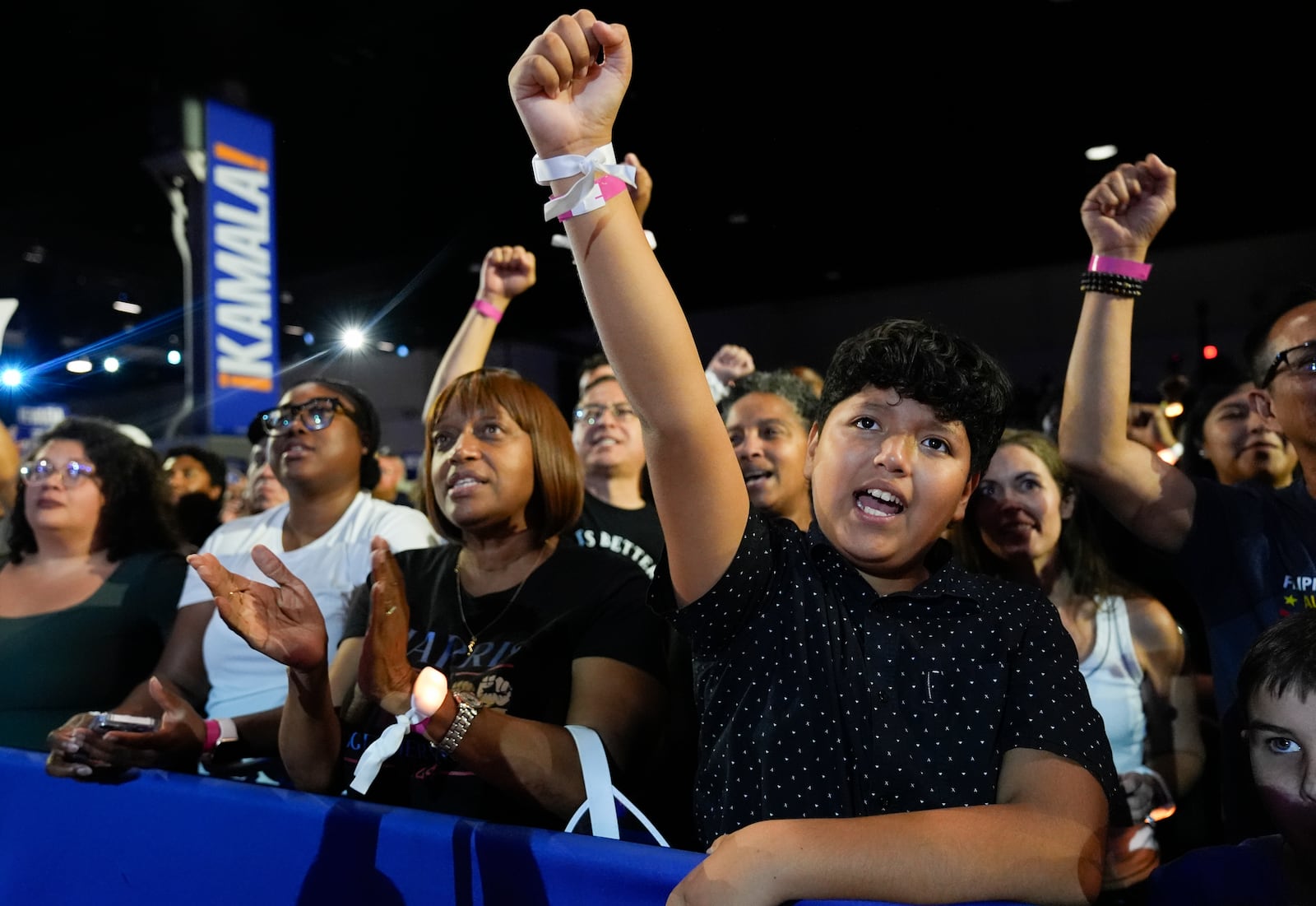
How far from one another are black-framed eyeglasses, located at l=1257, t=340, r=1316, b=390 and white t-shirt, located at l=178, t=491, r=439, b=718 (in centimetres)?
193

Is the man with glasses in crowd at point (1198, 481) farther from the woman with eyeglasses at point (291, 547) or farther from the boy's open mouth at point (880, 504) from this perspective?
the woman with eyeglasses at point (291, 547)

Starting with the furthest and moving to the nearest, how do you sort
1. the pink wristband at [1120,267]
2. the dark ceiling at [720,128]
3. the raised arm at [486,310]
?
the dark ceiling at [720,128], the raised arm at [486,310], the pink wristband at [1120,267]

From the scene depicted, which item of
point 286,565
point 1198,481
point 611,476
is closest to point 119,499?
point 286,565

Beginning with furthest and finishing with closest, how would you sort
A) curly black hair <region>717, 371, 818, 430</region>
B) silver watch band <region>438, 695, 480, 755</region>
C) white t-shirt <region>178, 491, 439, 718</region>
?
curly black hair <region>717, 371, 818, 430</region>
white t-shirt <region>178, 491, 439, 718</region>
silver watch band <region>438, 695, 480, 755</region>

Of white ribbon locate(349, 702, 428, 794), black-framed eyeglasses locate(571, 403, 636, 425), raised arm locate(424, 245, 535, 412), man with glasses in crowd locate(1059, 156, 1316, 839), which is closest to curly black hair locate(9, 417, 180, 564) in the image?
raised arm locate(424, 245, 535, 412)

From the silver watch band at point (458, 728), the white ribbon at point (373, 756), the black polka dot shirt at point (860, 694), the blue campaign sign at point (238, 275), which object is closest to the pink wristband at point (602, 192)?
the black polka dot shirt at point (860, 694)

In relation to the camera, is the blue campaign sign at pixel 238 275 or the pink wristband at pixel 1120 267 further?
the blue campaign sign at pixel 238 275

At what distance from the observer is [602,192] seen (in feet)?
3.27

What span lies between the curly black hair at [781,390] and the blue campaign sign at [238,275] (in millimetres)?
3789

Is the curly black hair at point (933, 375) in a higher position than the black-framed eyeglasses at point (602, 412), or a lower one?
lower

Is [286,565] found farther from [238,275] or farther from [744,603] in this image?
[238,275]

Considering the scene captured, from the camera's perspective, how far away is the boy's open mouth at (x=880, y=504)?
1.19 metres

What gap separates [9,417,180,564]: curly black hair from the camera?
2.71 meters

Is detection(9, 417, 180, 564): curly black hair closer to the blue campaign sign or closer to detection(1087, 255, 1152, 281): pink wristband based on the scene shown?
detection(1087, 255, 1152, 281): pink wristband
